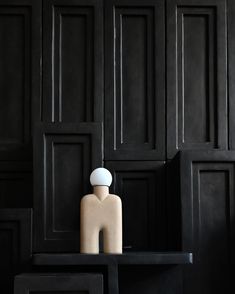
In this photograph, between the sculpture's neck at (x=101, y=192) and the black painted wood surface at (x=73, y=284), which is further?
the sculpture's neck at (x=101, y=192)

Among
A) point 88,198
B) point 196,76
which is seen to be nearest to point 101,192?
point 88,198

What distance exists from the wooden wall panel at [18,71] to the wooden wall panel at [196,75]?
1.71ft

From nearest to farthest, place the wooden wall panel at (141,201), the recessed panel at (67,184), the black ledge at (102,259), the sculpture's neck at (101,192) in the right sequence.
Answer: the black ledge at (102,259) → the sculpture's neck at (101,192) → the recessed panel at (67,184) → the wooden wall panel at (141,201)

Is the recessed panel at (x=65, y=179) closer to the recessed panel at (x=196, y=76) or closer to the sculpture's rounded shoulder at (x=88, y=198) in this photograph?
the sculpture's rounded shoulder at (x=88, y=198)

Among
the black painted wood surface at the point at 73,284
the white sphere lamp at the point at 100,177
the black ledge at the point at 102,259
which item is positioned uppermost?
the white sphere lamp at the point at 100,177

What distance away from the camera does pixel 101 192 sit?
105 inches

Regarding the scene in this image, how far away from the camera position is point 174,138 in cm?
292

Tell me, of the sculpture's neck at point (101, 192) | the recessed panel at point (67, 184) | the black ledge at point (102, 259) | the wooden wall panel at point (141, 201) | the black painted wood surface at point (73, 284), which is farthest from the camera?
the wooden wall panel at point (141, 201)

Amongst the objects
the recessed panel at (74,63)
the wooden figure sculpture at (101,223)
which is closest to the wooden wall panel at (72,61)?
the recessed panel at (74,63)

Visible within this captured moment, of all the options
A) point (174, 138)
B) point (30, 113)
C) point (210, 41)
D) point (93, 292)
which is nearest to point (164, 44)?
point (210, 41)

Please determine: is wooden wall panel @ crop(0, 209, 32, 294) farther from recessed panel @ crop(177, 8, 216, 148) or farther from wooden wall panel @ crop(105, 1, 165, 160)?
recessed panel @ crop(177, 8, 216, 148)

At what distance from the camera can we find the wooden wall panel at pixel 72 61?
2.92m

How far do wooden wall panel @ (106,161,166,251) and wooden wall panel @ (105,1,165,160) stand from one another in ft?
0.15

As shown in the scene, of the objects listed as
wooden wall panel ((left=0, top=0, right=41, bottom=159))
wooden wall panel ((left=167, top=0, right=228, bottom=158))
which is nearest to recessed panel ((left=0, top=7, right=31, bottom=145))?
wooden wall panel ((left=0, top=0, right=41, bottom=159))
